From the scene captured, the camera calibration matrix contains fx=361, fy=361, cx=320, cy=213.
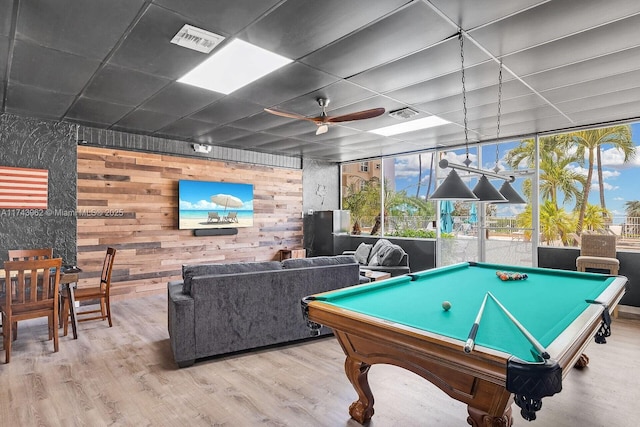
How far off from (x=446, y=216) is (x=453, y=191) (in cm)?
478

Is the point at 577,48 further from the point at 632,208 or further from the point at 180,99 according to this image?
the point at 632,208

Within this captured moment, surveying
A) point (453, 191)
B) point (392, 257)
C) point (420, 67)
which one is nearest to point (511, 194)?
point (453, 191)

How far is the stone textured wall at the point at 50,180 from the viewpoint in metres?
4.83

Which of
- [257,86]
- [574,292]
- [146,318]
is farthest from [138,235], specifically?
[574,292]

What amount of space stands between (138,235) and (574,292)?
5994 mm

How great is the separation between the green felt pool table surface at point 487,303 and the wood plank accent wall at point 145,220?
4.77 m

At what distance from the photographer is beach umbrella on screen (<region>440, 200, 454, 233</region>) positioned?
289 inches

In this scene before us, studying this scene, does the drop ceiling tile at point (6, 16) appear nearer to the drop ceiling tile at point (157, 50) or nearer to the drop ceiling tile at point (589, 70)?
the drop ceiling tile at point (157, 50)

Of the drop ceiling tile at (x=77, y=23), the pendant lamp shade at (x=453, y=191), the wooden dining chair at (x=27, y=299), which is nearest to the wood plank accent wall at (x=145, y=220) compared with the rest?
the wooden dining chair at (x=27, y=299)

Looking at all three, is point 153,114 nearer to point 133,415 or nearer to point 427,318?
point 133,415

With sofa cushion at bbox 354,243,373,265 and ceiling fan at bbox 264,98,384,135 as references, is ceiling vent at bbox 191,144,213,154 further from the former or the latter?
sofa cushion at bbox 354,243,373,265

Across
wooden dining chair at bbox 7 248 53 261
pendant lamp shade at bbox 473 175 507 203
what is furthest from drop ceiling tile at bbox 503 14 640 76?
wooden dining chair at bbox 7 248 53 261

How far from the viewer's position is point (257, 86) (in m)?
3.85

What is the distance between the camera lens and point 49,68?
3352 millimetres
